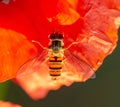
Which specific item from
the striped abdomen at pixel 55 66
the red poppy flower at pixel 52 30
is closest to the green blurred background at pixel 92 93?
the red poppy flower at pixel 52 30

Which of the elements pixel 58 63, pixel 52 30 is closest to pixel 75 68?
pixel 58 63

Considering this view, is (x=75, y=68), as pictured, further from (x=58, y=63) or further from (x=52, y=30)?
(x=52, y=30)

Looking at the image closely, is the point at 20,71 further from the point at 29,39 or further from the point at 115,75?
the point at 115,75

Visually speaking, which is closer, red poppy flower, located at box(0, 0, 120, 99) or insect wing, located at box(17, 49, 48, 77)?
insect wing, located at box(17, 49, 48, 77)

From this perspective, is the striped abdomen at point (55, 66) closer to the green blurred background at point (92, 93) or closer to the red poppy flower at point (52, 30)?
the red poppy flower at point (52, 30)

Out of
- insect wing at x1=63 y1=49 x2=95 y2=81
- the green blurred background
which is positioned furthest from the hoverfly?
the green blurred background

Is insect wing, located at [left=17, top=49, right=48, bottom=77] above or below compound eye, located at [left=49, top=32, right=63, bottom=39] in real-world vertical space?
below

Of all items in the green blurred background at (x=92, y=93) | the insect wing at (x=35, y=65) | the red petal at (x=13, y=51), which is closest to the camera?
the insect wing at (x=35, y=65)

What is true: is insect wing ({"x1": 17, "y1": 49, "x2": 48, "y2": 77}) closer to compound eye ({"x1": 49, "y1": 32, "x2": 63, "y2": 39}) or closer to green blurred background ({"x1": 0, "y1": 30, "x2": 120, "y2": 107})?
compound eye ({"x1": 49, "y1": 32, "x2": 63, "y2": 39})
